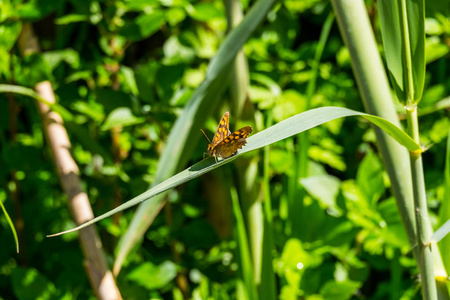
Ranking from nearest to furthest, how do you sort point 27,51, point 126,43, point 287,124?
point 287,124
point 27,51
point 126,43

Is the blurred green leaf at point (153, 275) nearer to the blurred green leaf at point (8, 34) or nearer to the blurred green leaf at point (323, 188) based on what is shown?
the blurred green leaf at point (323, 188)

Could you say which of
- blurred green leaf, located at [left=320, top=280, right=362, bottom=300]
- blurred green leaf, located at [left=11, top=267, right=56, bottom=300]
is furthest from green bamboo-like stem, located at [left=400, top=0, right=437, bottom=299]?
blurred green leaf, located at [left=11, top=267, right=56, bottom=300]

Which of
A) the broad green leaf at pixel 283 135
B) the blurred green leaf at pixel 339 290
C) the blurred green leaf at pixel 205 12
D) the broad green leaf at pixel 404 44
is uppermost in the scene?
the blurred green leaf at pixel 205 12

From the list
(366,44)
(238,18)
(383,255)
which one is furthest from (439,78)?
(366,44)

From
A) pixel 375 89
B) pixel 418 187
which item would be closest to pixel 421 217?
pixel 418 187

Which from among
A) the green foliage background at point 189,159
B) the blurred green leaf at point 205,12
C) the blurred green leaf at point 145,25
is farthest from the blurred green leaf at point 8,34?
the blurred green leaf at point 205,12

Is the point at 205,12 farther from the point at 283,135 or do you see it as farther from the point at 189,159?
the point at 283,135

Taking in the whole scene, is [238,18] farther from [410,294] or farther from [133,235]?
[410,294]
